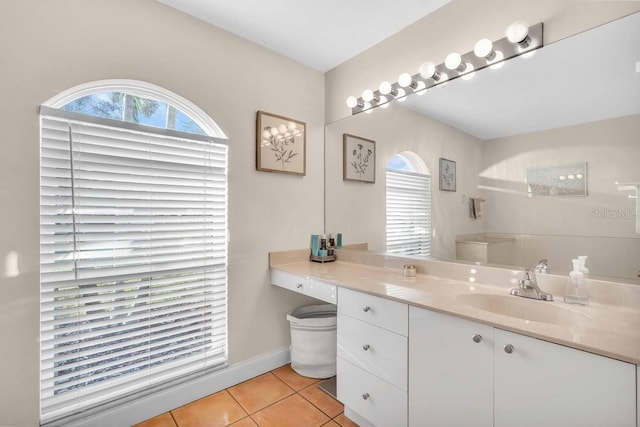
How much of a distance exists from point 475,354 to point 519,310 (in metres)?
0.41

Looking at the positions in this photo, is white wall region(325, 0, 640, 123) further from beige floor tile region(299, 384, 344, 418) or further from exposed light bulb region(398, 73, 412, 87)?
beige floor tile region(299, 384, 344, 418)

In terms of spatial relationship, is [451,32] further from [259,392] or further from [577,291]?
[259,392]

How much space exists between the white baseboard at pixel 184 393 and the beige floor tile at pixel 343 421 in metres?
0.68

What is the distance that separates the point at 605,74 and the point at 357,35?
1.38m

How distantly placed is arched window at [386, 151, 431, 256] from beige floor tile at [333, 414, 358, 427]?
3.45 feet

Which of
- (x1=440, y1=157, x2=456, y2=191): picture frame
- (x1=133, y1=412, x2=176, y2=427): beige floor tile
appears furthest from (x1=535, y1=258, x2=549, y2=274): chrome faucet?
(x1=133, y1=412, x2=176, y2=427): beige floor tile

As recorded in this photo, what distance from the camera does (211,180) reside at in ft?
6.23

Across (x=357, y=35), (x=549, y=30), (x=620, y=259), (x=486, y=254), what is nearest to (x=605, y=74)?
(x=549, y=30)

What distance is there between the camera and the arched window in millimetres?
1911

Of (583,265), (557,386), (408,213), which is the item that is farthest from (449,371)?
(408,213)

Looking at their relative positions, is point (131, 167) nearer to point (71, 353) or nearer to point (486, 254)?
point (71, 353)

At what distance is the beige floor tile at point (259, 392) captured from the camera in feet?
5.84

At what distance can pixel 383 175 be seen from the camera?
86.0 inches

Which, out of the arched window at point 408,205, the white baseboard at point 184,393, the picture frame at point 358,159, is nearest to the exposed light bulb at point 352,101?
the picture frame at point 358,159
